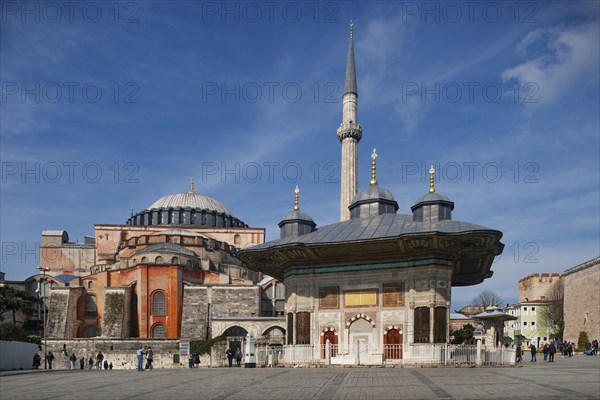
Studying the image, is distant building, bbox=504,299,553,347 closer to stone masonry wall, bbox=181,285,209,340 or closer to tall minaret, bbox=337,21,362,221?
tall minaret, bbox=337,21,362,221

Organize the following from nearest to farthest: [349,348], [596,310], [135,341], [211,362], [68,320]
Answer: [349,348]
[211,362]
[135,341]
[596,310]
[68,320]

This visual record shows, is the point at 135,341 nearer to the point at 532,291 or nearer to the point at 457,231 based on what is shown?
the point at 457,231

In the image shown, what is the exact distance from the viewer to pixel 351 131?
5466cm

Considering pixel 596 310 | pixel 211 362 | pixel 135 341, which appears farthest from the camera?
pixel 596 310

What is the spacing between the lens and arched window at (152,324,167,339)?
5372 cm

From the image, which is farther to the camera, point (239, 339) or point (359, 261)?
point (239, 339)

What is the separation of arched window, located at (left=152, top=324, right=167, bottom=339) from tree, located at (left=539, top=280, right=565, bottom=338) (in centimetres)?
4661

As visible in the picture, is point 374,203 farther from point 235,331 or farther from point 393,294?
point 235,331

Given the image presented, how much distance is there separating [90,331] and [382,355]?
3985 centimetres

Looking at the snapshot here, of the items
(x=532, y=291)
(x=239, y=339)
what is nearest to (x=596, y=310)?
(x=239, y=339)

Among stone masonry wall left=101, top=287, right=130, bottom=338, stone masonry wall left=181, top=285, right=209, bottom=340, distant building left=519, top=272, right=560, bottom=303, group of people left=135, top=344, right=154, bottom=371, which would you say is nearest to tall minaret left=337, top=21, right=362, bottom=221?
stone masonry wall left=181, top=285, right=209, bottom=340

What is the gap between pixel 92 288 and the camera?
193ft

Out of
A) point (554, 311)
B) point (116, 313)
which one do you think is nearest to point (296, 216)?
point (116, 313)

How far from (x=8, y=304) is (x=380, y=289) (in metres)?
36.2
